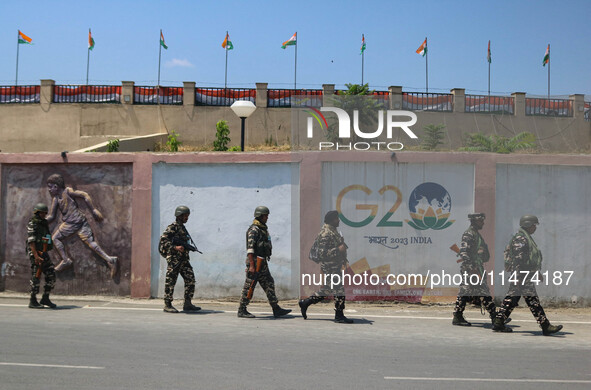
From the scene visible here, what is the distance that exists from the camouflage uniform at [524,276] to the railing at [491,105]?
5.29 m

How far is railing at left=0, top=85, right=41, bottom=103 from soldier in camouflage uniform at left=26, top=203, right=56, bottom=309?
1205 inches

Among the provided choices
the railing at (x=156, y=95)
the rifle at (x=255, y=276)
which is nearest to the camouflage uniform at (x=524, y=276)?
the rifle at (x=255, y=276)

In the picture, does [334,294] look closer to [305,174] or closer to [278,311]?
[278,311]

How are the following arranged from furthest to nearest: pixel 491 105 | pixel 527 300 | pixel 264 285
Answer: pixel 491 105, pixel 264 285, pixel 527 300

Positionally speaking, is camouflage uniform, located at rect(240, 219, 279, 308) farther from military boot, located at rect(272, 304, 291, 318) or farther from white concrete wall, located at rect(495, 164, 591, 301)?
white concrete wall, located at rect(495, 164, 591, 301)

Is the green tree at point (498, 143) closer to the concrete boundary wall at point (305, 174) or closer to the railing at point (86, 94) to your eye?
the concrete boundary wall at point (305, 174)

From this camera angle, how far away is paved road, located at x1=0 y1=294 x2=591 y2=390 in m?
6.18

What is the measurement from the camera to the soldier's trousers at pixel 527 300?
9.01 metres

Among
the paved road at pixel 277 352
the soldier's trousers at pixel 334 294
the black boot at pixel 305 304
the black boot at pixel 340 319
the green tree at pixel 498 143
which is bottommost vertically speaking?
the paved road at pixel 277 352

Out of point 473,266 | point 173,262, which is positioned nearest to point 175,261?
point 173,262

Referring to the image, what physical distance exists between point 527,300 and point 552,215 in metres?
3.64

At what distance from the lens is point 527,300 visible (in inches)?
357

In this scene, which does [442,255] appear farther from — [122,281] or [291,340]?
[122,281]

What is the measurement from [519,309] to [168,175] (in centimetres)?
763
